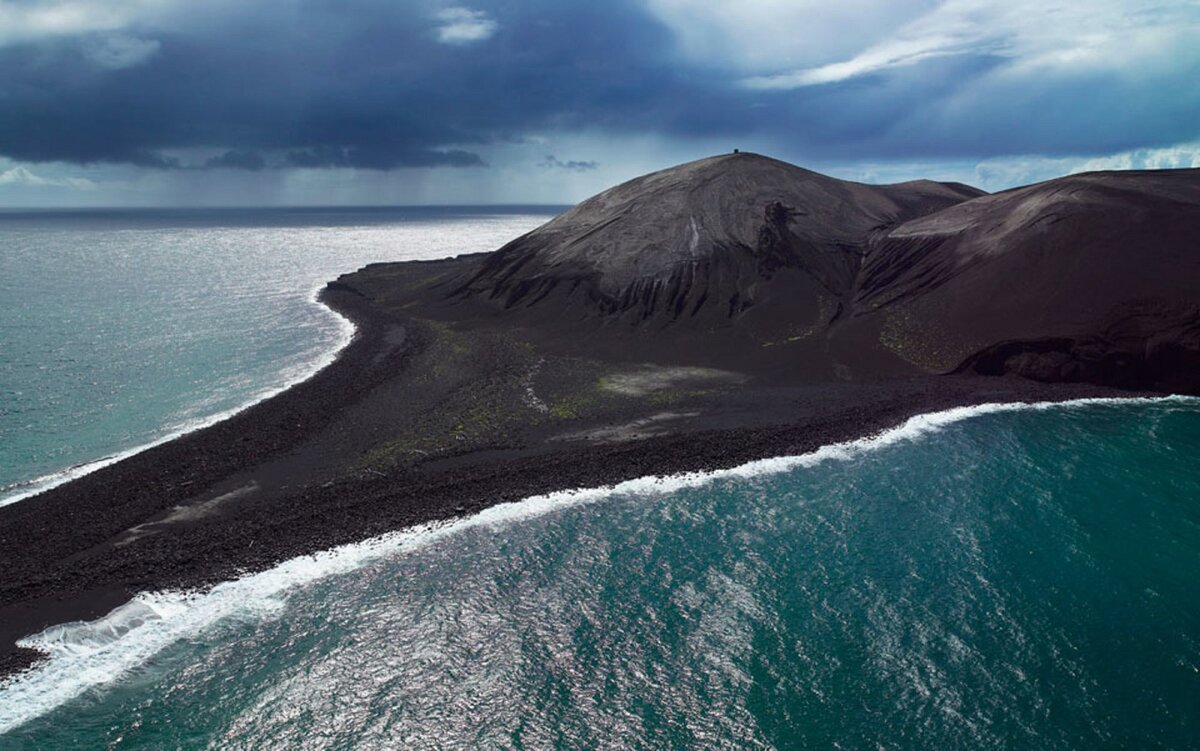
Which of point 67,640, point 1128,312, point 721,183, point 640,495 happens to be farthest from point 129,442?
point 1128,312

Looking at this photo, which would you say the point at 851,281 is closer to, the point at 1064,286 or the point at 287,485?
the point at 1064,286

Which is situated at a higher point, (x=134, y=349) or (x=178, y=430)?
(x=134, y=349)

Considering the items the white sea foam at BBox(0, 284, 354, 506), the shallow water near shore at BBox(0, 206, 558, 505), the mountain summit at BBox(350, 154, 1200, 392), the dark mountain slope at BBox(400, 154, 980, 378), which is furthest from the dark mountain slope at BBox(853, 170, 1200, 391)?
the shallow water near shore at BBox(0, 206, 558, 505)

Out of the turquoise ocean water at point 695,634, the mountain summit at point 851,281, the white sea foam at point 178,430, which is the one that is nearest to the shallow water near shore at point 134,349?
the white sea foam at point 178,430

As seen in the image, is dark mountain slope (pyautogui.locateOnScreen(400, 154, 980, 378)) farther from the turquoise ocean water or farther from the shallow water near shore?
the turquoise ocean water

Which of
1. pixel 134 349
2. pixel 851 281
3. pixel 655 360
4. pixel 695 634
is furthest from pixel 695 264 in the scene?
pixel 134 349

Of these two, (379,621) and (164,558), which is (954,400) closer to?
(379,621)
